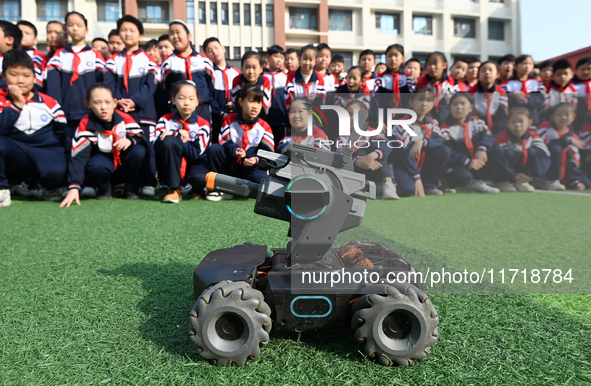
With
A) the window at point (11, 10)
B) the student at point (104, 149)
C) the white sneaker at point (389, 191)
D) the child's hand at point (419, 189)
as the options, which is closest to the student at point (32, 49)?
the student at point (104, 149)

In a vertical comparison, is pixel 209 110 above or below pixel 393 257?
above

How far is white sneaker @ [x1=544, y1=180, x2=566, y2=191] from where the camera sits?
4.80 m

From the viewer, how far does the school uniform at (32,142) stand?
175 inches

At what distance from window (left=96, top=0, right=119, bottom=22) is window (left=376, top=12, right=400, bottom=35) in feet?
50.6

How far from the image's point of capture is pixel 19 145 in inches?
177

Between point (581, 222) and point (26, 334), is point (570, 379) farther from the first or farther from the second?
point (581, 222)

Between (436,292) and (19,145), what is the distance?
4.56 metres

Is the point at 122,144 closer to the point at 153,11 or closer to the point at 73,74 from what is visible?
the point at 73,74

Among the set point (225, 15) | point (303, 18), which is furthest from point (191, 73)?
point (303, 18)

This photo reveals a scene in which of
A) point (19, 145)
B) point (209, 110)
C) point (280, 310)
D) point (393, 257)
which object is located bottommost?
point (280, 310)

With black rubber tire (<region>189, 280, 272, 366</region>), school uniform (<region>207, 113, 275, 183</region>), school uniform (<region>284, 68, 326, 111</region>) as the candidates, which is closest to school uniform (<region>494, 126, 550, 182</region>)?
school uniform (<region>284, 68, 326, 111</region>)

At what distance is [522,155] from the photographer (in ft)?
16.4

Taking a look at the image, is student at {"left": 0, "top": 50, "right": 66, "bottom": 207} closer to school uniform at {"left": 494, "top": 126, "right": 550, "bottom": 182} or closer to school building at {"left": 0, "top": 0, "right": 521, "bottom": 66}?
school uniform at {"left": 494, "top": 126, "right": 550, "bottom": 182}

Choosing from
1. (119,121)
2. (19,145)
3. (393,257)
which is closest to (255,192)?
(393,257)
